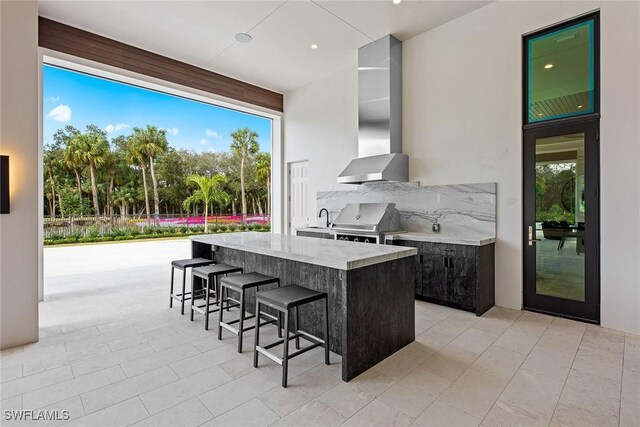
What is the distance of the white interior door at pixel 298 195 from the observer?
20.5 ft

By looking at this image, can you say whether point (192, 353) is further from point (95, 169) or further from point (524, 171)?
point (95, 169)

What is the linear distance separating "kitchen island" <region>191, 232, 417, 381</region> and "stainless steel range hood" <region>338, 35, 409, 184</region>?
181 centimetres

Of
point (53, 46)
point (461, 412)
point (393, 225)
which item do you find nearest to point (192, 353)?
point (461, 412)

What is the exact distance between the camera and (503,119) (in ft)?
11.8

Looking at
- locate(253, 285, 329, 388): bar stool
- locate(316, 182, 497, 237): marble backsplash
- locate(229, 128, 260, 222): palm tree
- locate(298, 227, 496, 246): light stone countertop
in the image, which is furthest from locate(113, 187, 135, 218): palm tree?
locate(253, 285, 329, 388): bar stool

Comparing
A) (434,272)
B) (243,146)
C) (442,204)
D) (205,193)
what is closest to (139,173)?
(205,193)

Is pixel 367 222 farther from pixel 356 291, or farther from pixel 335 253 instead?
pixel 356 291

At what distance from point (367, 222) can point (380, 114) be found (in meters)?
1.58

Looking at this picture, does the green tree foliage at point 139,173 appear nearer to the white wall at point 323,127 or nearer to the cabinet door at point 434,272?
the white wall at point 323,127

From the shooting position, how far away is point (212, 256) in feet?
13.2

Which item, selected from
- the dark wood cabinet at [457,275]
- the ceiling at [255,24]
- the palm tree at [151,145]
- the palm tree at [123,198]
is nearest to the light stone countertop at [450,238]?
the dark wood cabinet at [457,275]

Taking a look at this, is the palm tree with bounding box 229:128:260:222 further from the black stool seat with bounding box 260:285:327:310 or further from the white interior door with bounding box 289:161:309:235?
the black stool seat with bounding box 260:285:327:310

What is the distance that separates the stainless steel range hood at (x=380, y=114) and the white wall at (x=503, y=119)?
0.18 metres

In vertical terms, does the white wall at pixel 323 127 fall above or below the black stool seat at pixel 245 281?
above
